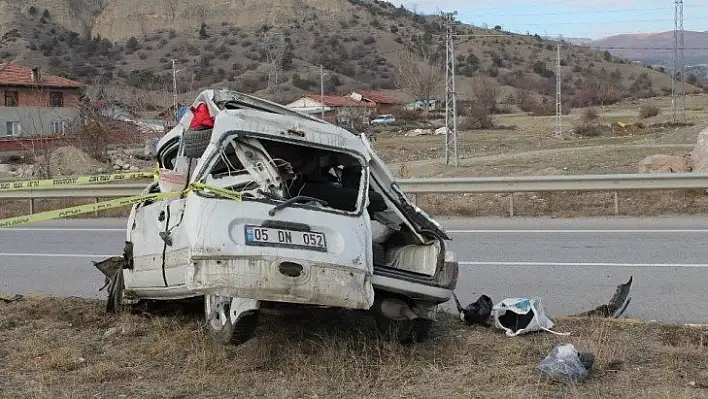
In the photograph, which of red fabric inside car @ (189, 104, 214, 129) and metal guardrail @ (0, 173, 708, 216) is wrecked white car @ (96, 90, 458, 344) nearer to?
red fabric inside car @ (189, 104, 214, 129)

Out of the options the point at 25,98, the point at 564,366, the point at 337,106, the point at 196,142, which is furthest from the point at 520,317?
the point at 337,106

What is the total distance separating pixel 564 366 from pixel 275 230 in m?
1.97

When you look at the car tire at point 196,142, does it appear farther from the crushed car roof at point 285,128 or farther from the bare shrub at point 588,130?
the bare shrub at point 588,130

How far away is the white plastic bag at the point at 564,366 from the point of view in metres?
5.14

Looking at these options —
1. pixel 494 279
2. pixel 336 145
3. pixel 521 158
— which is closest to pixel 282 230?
pixel 336 145

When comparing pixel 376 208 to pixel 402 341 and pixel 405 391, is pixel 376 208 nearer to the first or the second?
pixel 402 341

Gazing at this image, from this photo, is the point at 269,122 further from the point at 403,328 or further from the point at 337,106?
the point at 337,106

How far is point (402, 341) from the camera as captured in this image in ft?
19.9

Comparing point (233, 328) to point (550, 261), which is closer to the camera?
point (233, 328)

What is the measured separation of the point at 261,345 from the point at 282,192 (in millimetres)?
1201

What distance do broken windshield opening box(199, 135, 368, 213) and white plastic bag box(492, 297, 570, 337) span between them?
1.48 meters

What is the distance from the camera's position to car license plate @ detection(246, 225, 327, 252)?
493cm

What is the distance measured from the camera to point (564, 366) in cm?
520

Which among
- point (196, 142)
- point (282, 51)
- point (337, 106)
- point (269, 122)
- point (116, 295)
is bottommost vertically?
point (116, 295)
